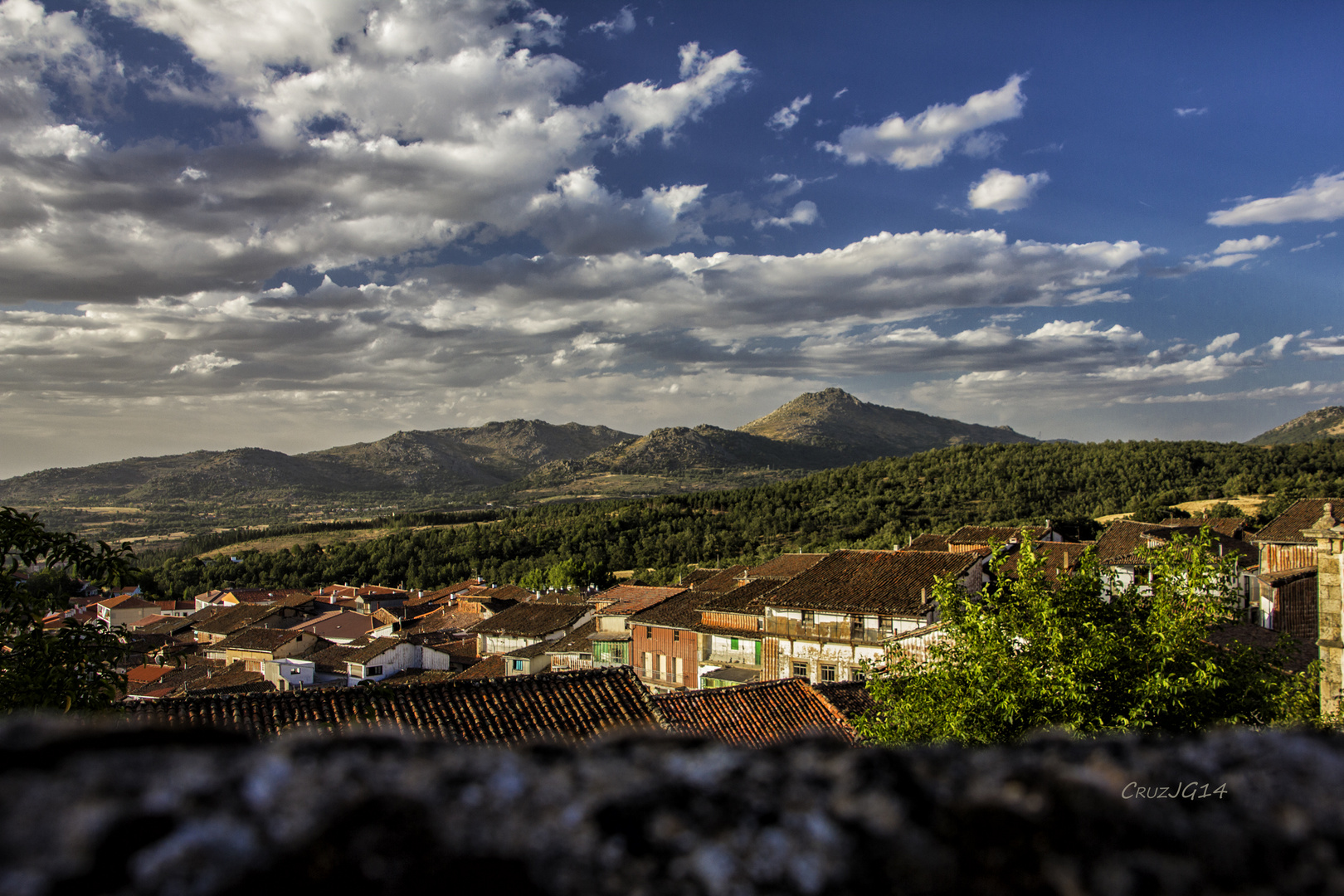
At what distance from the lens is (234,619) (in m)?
69.9

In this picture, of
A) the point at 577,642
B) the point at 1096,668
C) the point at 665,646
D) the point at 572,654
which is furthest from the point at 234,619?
the point at 1096,668

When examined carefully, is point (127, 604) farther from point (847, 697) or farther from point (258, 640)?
point (847, 697)

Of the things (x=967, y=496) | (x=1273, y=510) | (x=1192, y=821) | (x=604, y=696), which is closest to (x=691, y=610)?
(x=604, y=696)

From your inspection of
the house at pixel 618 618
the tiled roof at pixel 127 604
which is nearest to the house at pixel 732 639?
the house at pixel 618 618

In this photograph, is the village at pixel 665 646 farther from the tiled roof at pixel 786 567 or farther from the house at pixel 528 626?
the tiled roof at pixel 786 567

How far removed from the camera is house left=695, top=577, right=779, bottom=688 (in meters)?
33.4

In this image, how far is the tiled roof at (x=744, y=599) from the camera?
1355 inches

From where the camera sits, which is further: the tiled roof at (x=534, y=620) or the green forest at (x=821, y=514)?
the green forest at (x=821, y=514)

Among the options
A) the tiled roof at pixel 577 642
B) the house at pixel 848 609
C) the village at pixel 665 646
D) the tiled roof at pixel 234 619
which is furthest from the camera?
the tiled roof at pixel 234 619

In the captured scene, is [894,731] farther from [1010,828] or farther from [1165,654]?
[1010,828]

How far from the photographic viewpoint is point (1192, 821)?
112 centimetres

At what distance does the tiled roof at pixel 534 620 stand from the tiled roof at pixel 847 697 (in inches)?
1087

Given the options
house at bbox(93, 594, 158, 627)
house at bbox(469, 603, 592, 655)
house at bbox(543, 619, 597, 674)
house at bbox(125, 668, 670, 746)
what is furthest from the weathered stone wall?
house at bbox(93, 594, 158, 627)
